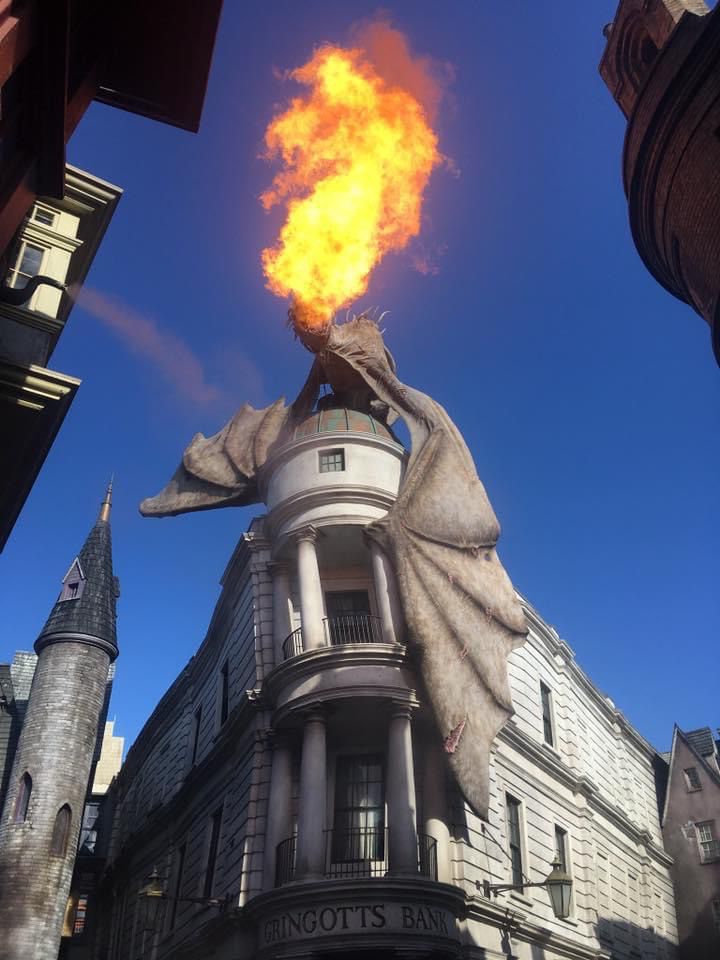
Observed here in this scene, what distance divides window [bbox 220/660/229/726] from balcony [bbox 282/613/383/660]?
525 centimetres

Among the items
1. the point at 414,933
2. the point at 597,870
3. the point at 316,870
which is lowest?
the point at 414,933

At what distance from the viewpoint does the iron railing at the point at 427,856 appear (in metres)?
16.3

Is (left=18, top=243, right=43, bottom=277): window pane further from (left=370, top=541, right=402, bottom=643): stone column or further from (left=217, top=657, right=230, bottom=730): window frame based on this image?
(left=217, top=657, right=230, bottom=730): window frame

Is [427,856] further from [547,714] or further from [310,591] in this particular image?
[547,714]

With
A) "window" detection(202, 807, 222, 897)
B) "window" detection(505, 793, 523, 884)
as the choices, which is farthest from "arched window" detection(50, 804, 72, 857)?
"window" detection(505, 793, 523, 884)

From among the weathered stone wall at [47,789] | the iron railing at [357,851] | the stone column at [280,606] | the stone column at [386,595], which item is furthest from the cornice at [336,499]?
the weathered stone wall at [47,789]

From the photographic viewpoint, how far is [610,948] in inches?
962

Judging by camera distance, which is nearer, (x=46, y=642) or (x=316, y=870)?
(x=316, y=870)

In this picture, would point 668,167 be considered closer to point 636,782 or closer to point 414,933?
point 414,933

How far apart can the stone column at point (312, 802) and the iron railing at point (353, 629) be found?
262cm

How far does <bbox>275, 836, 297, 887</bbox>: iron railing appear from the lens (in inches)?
650

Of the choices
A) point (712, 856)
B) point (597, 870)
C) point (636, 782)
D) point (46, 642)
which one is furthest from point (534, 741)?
point (46, 642)

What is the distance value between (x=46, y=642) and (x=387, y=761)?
20053mm

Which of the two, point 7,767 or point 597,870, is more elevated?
point 7,767
